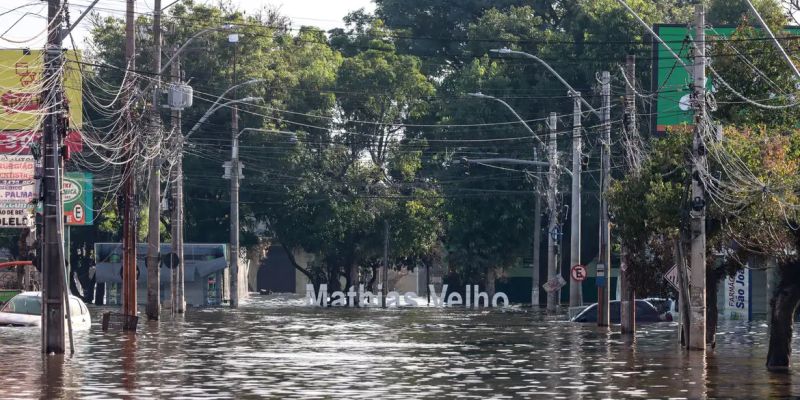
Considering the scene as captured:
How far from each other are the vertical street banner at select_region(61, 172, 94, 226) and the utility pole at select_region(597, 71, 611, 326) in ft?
83.8

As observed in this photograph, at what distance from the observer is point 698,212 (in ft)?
122

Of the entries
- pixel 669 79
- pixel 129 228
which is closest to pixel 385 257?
pixel 669 79

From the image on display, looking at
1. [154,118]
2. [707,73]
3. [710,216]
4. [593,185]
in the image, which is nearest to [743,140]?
[710,216]

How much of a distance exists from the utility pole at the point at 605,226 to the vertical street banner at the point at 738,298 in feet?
29.2

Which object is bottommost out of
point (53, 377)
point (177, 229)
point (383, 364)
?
point (383, 364)

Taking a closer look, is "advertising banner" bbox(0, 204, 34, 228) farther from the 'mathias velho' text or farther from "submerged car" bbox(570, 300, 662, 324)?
the 'mathias velho' text

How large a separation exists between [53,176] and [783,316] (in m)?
15.0

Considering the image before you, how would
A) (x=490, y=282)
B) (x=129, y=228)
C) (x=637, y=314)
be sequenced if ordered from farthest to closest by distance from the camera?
(x=490, y=282), (x=637, y=314), (x=129, y=228)

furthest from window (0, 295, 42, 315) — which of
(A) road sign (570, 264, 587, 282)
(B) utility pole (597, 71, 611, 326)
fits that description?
(A) road sign (570, 264, 587, 282)

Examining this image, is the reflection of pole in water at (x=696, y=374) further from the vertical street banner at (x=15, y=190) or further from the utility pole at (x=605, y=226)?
the vertical street banner at (x=15, y=190)

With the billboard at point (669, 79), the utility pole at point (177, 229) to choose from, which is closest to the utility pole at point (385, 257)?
the utility pole at point (177, 229)

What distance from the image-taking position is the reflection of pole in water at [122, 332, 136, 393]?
2756 cm

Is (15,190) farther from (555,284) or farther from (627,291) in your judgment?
(627,291)

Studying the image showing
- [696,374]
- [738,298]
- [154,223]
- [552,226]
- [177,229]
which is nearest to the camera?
[696,374]
